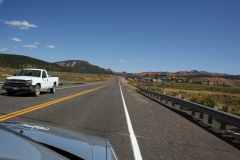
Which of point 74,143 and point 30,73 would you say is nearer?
point 74,143

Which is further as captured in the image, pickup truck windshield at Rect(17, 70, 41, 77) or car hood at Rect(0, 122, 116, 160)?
pickup truck windshield at Rect(17, 70, 41, 77)

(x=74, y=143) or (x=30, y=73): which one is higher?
(x=30, y=73)

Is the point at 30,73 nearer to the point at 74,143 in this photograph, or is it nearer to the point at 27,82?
the point at 27,82

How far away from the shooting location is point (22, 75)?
67.4ft

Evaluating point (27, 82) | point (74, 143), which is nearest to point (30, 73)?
point (27, 82)

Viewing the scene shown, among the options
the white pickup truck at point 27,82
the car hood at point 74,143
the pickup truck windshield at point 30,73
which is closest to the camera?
the car hood at point 74,143

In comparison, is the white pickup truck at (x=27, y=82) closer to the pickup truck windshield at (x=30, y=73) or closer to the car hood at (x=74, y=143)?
the pickup truck windshield at (x=30, y=73)

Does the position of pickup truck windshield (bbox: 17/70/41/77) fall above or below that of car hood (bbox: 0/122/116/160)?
above

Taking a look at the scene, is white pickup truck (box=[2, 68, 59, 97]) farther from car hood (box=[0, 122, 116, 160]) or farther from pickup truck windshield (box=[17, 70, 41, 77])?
car hood (box=[0, 122, 116, 160])

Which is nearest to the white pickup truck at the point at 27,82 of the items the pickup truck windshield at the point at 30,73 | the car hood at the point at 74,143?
the pickup truck windshield at the point at 30,73

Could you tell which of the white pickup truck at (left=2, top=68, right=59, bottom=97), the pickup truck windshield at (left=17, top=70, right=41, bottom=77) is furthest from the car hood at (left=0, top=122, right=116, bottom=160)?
the pickup truck windshield at (left=17, top=70, right=41, bottom=77)

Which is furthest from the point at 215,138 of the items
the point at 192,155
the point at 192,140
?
the point at 192,155

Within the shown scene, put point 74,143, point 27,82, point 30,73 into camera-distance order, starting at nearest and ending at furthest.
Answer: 1. point 74,143
2. point 27,82
3. point 30,73

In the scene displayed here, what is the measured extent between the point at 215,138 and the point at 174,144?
7.04ft
